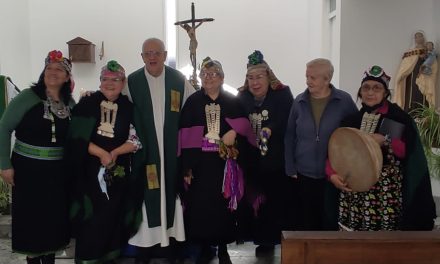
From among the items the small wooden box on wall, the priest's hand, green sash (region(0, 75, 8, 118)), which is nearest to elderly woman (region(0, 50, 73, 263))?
the priest's hand

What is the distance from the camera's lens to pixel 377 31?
461cm

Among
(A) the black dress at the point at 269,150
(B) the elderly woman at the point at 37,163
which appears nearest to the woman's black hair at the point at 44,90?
(B) the elderly woman at the point at 37,163

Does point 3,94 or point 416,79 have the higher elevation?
point 416,79

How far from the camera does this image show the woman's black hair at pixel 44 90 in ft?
7.13

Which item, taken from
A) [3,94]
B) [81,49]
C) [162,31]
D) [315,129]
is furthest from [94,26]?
[315,129]

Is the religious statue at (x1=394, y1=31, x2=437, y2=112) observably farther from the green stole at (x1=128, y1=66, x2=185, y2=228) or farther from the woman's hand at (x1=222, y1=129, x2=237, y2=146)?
the green stole at (x1=128, y1=66, x2=185, y2=228)

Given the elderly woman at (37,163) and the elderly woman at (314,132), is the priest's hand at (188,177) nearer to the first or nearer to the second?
the elderly woman at (314,132)

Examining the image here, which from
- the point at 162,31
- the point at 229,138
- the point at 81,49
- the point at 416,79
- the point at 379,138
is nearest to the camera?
the point at 379,138

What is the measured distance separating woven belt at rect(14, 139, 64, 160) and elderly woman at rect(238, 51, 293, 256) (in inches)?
45.4

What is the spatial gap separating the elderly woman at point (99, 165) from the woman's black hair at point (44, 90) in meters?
0.07

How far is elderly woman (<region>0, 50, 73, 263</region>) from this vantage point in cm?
213

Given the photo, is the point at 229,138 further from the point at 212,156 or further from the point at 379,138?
the point at 379,138

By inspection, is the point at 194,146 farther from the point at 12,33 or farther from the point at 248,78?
the point at 12,33

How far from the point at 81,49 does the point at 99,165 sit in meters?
4.70
